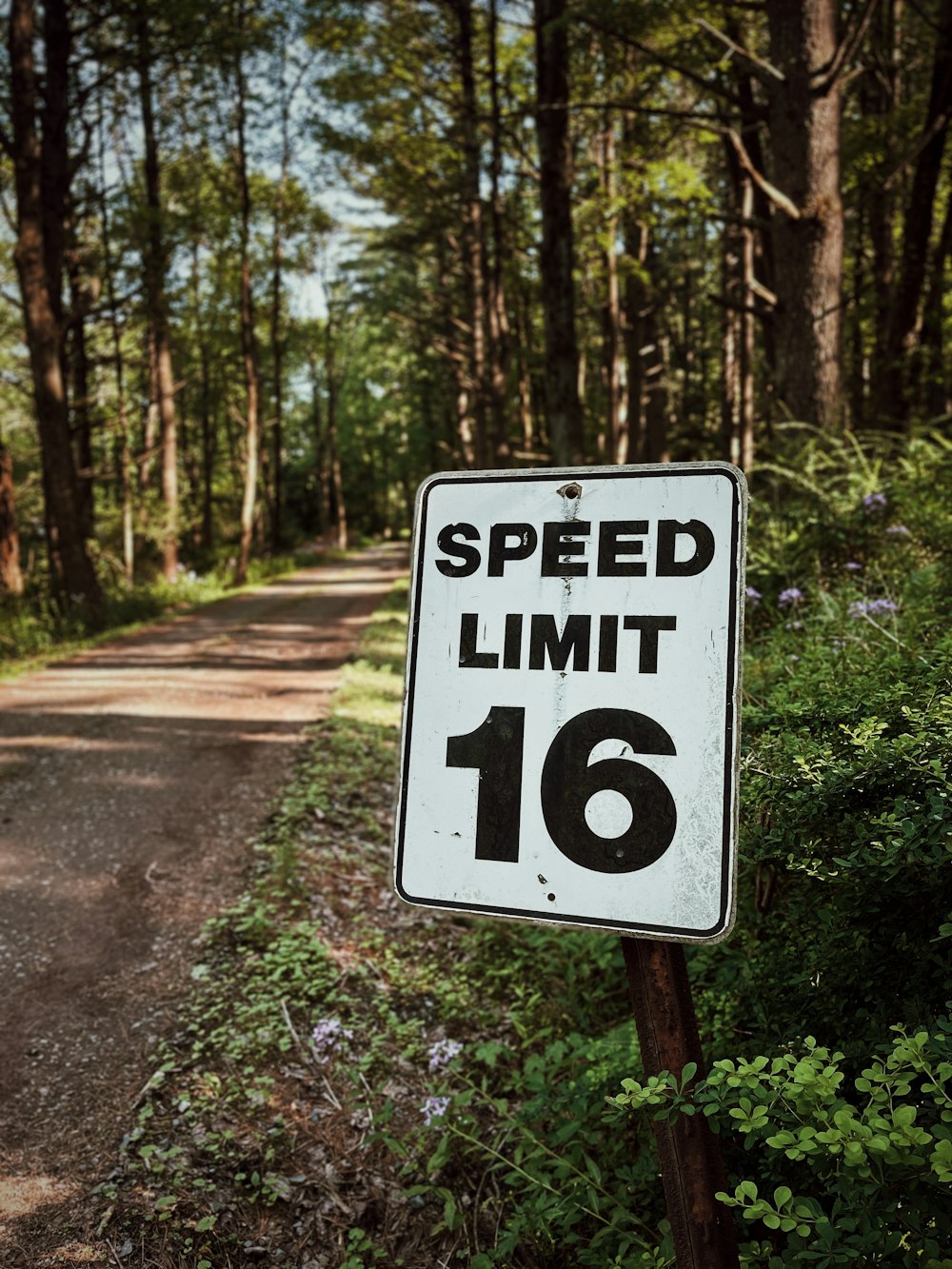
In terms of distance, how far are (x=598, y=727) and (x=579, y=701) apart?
65 millimetres

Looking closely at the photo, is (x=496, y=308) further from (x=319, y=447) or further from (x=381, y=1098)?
(x=319, y=447)

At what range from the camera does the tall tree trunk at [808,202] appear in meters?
6.14

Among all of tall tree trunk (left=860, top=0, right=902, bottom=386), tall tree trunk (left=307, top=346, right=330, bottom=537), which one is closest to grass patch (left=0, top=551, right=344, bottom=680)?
tall tree trunk (left=860, top=0, right=902, bottom=386)

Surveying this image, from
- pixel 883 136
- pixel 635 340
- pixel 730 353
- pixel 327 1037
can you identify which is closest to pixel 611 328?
pixel 635 340

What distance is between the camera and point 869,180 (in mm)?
11969

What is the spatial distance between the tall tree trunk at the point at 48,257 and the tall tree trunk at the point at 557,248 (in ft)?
25.3

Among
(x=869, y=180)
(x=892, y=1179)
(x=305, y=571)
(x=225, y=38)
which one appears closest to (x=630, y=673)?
(x=892, y=1179)

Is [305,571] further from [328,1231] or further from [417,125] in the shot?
[328,1231]

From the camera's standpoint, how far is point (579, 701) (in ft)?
5.17

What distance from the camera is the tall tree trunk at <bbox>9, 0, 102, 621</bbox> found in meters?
12.0

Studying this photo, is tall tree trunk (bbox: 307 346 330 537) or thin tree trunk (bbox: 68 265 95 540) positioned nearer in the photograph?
thin tree trunk (bbox: 68 265 95 540)

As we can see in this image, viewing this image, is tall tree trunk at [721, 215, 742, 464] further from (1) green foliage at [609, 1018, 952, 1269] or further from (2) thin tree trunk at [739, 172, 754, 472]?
(1) green foliage at [609, 1018, 952, 1269]

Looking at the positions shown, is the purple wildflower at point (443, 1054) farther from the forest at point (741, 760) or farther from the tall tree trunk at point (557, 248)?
the tall tree trunk at point (557, 248)

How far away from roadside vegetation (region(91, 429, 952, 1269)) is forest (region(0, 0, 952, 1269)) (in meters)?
0.01
